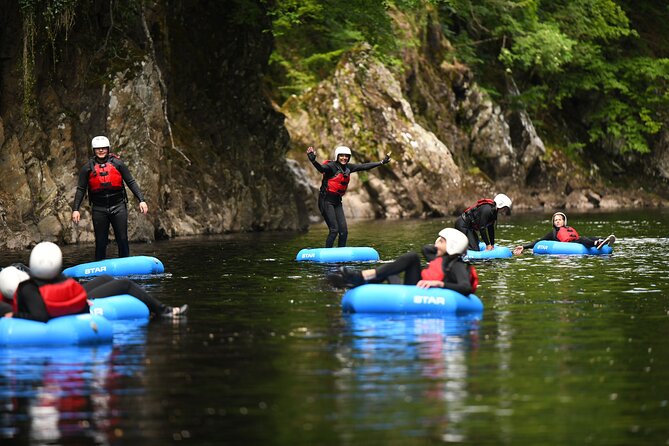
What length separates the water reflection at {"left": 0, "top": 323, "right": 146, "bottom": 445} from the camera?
8.22 meters

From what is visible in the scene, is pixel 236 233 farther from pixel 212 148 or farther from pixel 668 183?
pixel 668 183

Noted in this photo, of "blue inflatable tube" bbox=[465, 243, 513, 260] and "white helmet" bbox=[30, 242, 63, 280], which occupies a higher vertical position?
"white helmet" bbox=[30, 242, 63, 280]

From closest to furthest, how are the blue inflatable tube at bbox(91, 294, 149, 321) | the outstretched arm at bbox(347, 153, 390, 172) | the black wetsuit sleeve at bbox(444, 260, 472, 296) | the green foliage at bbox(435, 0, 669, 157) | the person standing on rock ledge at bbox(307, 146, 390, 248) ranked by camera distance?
the blue inflatable tube at bbox(91, 294, 149, 321)
the black wetsuit sleeve at bbox(444, 260, 472, 296)
the outstretched arm at bbox(347, 153, 390, 172)
the person standing on rock ledge at bbox(307, 146, 390, 248)
the green foliage at bbox(435, 0, 669, 157)

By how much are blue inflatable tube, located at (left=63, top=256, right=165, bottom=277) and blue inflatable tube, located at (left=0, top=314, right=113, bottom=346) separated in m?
7.35

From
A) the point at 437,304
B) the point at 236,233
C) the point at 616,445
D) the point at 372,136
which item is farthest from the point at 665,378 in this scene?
the point at 372,136

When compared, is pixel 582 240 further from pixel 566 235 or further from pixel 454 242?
pixel 454 242

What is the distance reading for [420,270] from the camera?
1466cm

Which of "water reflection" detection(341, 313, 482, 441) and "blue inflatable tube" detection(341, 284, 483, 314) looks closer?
"water reflection" detection(341, 313, 482, 441)

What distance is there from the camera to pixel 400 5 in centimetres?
3406

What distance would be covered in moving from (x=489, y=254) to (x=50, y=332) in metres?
12.5

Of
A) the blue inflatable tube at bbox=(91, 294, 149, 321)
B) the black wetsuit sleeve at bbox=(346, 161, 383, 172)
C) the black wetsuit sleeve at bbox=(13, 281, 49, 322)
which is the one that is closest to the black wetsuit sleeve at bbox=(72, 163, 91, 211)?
the black wetsuit sleeve at bbox=(346, 161, 383, 172)

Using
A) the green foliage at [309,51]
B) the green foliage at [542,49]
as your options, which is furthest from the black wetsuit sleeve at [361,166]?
the green foliage at [542,49]

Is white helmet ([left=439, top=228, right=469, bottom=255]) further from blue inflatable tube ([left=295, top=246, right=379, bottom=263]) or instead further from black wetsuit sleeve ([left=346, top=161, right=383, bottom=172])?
black wetsuit sleeve ([left=346, top=161, right=383, bottom=172])

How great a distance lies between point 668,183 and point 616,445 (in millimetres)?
52170
